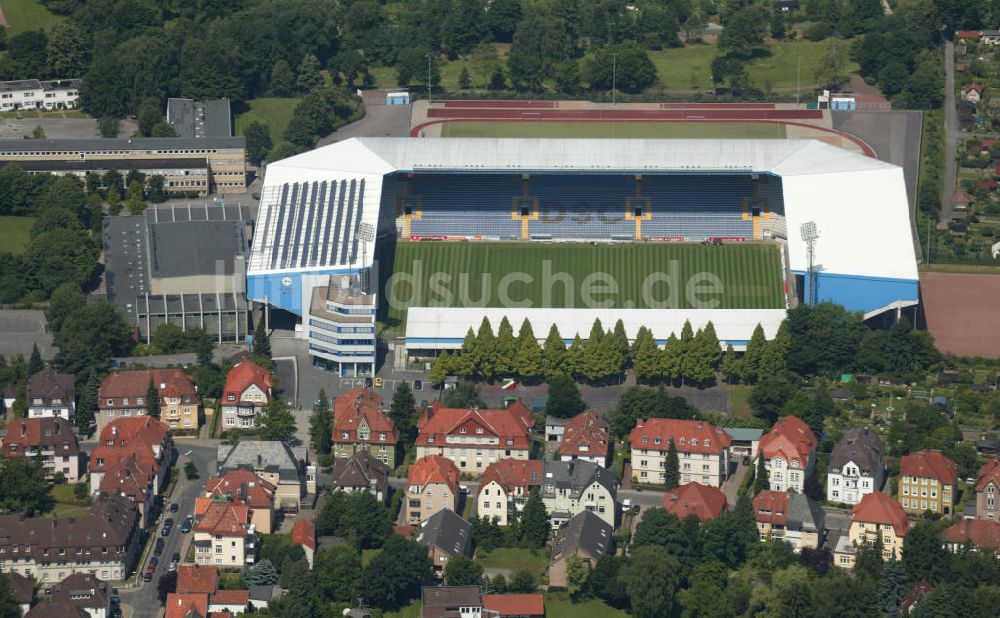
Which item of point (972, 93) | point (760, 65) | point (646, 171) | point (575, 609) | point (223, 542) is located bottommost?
point (575, 609)

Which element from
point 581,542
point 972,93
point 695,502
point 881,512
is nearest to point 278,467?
point 581,542

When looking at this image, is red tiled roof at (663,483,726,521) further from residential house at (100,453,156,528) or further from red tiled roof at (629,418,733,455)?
residential house at (100,453,156,528)

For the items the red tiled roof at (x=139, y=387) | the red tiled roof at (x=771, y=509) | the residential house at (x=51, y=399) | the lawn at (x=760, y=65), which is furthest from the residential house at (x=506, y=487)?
the lawn at (x=760, y=65)

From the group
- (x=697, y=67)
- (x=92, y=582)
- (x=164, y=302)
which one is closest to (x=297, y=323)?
(x=164, y=302)

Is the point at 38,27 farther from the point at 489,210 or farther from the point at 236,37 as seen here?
the point at 489,210

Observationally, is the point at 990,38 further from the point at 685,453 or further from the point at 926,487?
the point at 926,487

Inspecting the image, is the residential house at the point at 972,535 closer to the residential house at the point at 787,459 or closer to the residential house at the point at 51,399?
the residential house at the point at 787,459

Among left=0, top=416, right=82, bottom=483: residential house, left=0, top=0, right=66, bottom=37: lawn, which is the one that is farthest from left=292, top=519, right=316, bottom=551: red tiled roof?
left=0, top=0, right=66, bottom=37: lawn

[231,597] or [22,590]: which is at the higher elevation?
[22,590]
